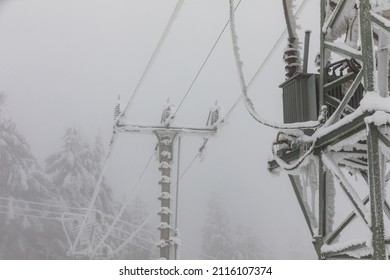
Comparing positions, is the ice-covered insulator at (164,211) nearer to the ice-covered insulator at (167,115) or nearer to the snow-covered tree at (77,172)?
the ice-covered insulator at (167,115)

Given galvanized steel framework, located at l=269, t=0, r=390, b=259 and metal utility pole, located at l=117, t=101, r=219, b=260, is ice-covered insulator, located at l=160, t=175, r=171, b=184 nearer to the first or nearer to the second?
metal utility pole, located at l=117, t=101, r=219, b=260

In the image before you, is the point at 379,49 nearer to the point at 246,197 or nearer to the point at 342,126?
the point at 342,126

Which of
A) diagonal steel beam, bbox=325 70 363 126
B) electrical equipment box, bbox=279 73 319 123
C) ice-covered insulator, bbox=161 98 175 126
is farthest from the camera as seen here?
ice-covered insulator, bbox=161 98 175 126

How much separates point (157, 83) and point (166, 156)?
42658 millimetres

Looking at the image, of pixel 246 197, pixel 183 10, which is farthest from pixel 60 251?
pixel 183 10

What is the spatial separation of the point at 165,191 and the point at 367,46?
8.98 m

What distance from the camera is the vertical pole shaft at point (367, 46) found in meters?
6.62

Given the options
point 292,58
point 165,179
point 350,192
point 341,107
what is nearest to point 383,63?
point 341,107

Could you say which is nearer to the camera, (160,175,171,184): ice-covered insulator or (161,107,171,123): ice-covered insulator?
(160,175,171,184): ice-covered insulator

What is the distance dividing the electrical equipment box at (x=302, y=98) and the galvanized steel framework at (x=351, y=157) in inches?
10.1

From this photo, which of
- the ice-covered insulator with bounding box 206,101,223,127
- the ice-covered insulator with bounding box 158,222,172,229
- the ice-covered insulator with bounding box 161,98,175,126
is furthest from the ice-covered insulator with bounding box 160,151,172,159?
the ice-covered insulator with bounding box 206,101,223,127

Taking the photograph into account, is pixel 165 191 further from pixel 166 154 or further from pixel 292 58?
pixel 292 58

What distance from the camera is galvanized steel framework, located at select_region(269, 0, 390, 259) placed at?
6.41 meters

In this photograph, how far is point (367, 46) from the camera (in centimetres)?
670
